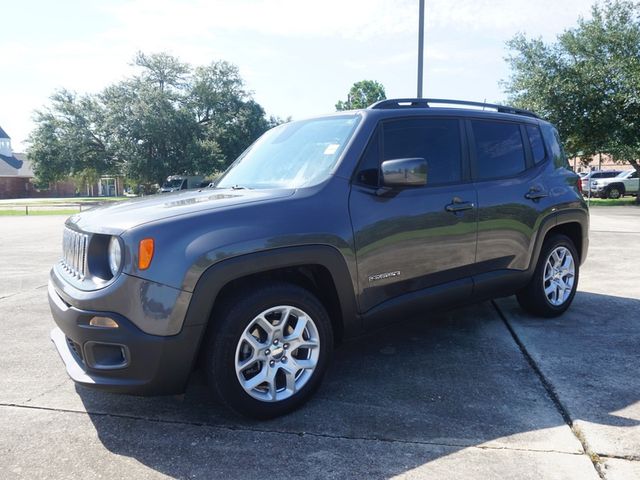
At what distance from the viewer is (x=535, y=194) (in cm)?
456

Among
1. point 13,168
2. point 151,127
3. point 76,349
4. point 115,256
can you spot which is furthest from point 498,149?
point 13,168

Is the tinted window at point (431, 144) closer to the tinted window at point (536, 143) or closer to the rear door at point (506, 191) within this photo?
the rear door at point (506, 191)

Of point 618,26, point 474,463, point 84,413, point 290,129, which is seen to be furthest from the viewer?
point 618,26

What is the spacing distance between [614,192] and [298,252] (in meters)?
33.1

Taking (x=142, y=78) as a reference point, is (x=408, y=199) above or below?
below

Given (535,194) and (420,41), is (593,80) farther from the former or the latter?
(535,194)

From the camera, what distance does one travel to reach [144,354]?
8.79 feet

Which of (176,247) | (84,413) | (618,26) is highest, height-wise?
(618,26)

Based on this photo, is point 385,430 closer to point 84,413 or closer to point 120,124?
point 84,413

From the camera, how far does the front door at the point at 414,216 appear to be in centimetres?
339

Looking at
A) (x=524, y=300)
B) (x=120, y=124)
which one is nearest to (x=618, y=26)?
(x=524, y=300)

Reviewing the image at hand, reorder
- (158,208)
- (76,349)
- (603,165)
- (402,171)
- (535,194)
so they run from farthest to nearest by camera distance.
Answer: (603,165)
(535,194)
(402,171)
(158,208)
(76,349)

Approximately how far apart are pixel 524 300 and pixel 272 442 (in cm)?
320

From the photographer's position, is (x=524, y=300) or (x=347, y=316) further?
(x=524, y=300)
